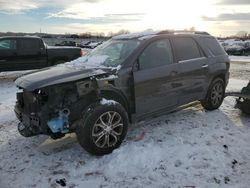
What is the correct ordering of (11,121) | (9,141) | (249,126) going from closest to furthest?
(9,141) → (249,126) → (11,121)

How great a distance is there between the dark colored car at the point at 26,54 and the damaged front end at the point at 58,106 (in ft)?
29.2

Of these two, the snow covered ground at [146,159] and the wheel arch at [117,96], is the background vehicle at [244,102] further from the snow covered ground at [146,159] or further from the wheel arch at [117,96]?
the wheel arch at [117,96]

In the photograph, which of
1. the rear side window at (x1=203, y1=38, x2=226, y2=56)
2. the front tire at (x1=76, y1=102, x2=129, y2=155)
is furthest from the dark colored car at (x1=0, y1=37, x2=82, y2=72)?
the front tire at (x1=76, y1=102, x2=129, y2=155)

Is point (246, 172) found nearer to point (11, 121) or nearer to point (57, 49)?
point (11, 121)

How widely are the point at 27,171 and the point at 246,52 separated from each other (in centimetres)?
3051

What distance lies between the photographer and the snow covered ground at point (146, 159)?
455 centimetres

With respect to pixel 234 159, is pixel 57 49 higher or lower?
higher

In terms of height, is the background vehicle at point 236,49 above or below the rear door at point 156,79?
below

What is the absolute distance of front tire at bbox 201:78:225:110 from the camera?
298 inches

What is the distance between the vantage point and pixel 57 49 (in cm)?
1455

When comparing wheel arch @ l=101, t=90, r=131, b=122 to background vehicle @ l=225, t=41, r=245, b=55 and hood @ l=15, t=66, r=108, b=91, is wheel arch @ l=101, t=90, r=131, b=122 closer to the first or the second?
hood @ l=15, t=66, r=108, b=91

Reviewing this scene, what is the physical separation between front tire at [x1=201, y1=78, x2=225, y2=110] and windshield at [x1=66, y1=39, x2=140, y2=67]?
7.61ft

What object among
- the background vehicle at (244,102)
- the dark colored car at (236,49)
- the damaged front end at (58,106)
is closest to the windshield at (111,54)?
the damaged front end at (58,106)

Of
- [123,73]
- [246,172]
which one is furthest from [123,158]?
[246,172]
